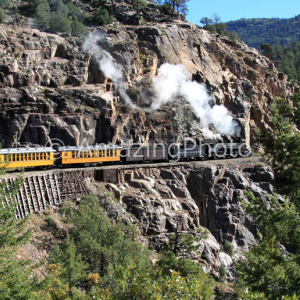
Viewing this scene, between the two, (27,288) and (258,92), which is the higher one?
(258,92)

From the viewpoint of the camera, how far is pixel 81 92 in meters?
37.5

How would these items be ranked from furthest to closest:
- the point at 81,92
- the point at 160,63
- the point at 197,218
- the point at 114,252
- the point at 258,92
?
the point at 258,92 < the point at 160,63 < the point at 81,92 < the point at 197,218 < the point at 114,252

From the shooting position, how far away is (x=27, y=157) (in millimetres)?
27516

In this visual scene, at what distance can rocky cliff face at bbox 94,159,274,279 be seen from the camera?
28922 mm

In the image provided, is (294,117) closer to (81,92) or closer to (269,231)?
(269,231)

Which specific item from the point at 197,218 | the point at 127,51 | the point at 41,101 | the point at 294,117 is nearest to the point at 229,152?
the point at 197,218

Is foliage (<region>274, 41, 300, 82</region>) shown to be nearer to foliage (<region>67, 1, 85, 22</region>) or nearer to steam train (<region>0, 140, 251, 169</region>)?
steam train (<region>0, 140, 251, 169</region>)

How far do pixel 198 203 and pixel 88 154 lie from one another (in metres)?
13.2

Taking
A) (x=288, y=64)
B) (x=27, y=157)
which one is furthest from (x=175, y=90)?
(x=288, y=64)

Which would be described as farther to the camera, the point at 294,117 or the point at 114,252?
the point at 114,252

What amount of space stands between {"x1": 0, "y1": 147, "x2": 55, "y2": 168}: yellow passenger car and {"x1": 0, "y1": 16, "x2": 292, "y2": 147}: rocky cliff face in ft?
16.4

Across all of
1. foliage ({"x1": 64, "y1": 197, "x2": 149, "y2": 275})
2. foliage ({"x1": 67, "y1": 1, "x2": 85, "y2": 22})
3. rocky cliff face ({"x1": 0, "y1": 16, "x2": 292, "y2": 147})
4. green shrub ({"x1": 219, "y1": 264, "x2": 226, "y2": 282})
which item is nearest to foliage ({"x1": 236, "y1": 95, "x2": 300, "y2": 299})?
foliage ({"x1": 64, "y1": 197, "x2": 149, "y2": 275})

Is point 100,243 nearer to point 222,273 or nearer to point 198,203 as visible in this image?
point 222,273

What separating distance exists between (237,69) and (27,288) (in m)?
50.3
